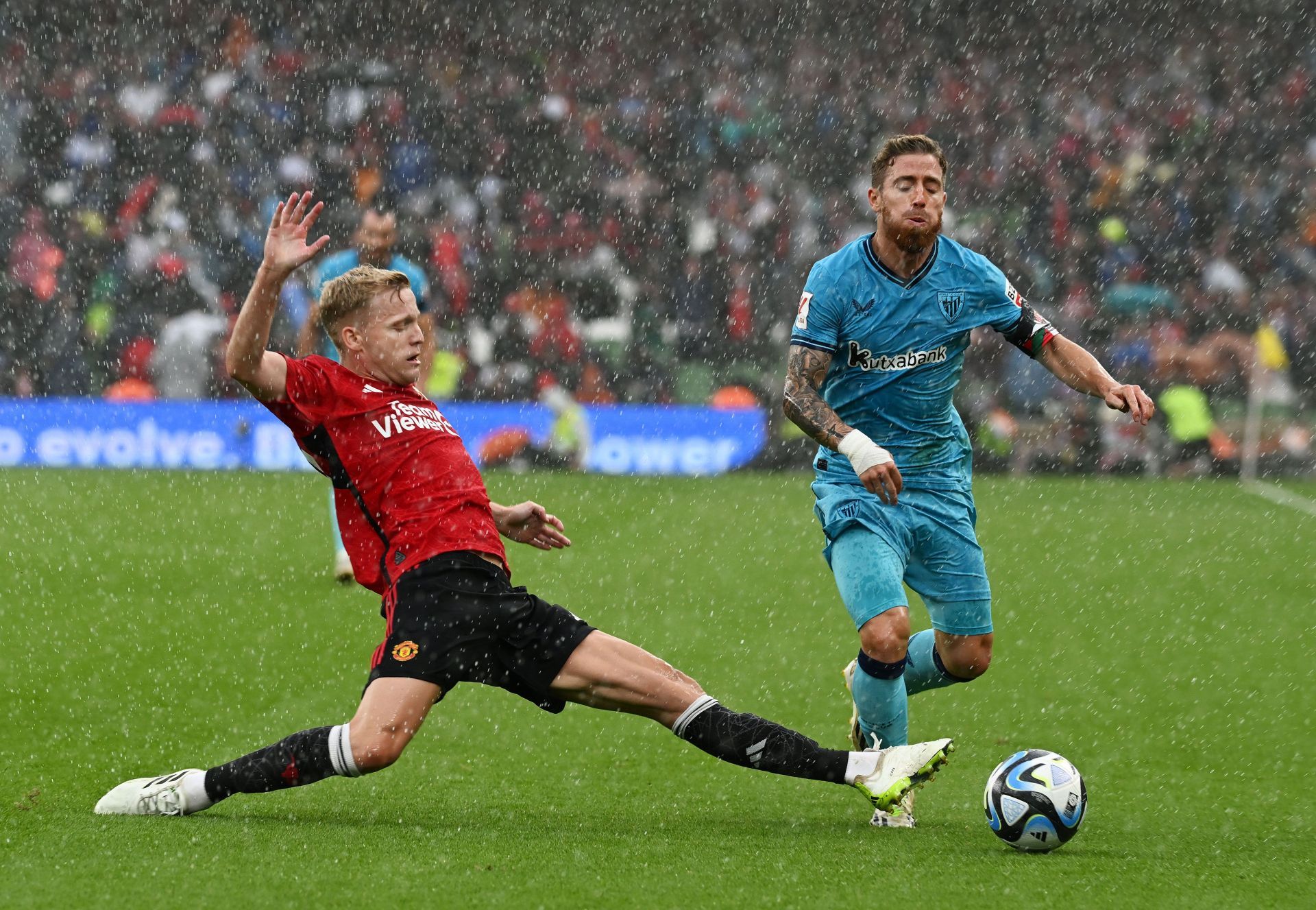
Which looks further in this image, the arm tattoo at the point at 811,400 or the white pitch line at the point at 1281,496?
the white pitch line at the point at 1281,496

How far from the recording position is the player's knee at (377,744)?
14.2ft

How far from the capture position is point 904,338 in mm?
Answer: 5117

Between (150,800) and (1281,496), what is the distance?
11.8 meters

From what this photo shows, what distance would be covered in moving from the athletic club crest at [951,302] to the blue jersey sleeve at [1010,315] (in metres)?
0.09

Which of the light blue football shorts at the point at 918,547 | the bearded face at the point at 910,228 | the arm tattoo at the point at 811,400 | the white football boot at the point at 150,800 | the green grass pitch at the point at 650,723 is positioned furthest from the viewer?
the bearded face at the point at 910,228

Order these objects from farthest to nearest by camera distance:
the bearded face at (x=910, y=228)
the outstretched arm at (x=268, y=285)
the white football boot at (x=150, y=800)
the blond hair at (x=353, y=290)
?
the bearded face at (x=910, y=228) → the blond hair at (x=353, y=290) → the white football boot at (x=150, y=800) → the outstretched arm at (x=268, y=285)

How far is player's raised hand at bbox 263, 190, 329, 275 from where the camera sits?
4.25 metres

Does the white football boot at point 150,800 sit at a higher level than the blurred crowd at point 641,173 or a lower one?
lower

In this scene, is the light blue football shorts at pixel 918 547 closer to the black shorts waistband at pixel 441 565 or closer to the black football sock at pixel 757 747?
the black football sock at pixel 757 747

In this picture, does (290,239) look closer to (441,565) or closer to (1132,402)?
(441,565)

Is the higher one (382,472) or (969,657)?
(382,472)

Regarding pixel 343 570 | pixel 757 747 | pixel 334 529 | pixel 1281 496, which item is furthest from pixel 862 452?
pixel 1281 496

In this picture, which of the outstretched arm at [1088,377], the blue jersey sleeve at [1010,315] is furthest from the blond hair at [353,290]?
the outstretched arm at [1088,377]

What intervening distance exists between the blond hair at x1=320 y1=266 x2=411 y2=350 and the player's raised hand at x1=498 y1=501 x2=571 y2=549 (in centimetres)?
76
